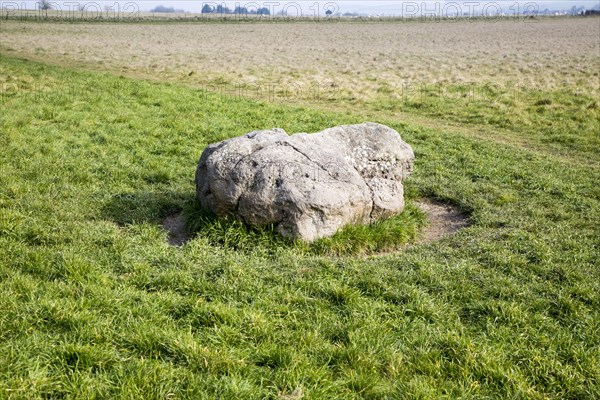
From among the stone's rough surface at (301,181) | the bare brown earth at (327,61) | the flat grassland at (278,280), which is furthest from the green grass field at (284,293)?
the bare brown earth at (327,61)

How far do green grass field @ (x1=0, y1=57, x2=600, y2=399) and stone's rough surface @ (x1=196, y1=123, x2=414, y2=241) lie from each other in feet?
1.23

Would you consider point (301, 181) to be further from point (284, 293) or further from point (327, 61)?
point (327, 61)

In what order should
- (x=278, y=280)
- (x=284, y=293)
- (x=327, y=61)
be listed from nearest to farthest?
(x=284, y=293), (x=278, y=280), (x=327, y=61)

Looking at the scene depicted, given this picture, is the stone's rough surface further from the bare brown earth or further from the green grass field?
the bare brown earth

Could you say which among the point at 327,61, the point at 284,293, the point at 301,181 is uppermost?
the point at 327,61

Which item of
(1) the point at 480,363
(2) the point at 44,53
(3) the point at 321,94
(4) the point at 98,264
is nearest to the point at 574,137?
(3) the point at 321,94

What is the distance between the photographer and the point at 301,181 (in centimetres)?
814

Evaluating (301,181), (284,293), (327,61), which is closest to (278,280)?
(284,293)

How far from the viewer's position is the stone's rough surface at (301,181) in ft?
26.3

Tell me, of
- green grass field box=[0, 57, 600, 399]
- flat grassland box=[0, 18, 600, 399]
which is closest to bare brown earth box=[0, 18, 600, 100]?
flat grassland box=[0, 18, 600, 399]

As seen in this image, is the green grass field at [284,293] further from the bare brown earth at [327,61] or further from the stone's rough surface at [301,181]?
the bare brown earth at [327,61]

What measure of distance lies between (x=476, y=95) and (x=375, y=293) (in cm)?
1953

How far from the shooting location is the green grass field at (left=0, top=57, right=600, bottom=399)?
5.04 metres

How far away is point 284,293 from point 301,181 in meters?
2.13
